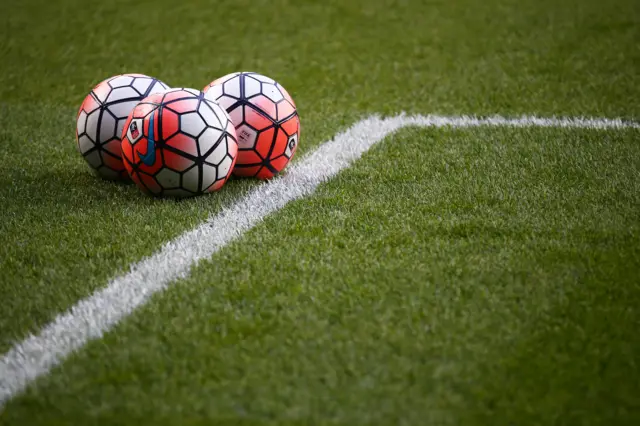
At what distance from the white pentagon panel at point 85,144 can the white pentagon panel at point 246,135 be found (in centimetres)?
73

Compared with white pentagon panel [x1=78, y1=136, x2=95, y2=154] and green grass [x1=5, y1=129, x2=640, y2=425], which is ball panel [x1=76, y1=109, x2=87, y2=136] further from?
green grass [x1=5, y1=129, x2=640, y2=425]

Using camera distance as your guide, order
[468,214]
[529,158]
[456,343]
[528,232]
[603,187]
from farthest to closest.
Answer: [529,158], [603,187], [468,214], [528,232], [456,343]

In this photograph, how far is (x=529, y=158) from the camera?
404cm

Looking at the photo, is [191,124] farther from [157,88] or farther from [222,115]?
[157,88]

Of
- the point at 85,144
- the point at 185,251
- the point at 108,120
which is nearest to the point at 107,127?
the point at 108,120

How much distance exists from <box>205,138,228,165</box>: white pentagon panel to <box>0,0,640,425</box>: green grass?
0.20 metres

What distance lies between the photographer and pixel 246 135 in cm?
364

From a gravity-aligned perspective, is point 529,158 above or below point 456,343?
below

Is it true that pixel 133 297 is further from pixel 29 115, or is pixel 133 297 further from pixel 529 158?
pixel 29 115

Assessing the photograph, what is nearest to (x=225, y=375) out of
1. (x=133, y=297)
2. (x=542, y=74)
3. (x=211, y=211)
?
(x=133, y=297)

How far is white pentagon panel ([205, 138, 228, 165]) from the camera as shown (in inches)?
133

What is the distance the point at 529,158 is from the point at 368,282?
1807 millimetres

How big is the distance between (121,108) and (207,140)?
596 millimetres

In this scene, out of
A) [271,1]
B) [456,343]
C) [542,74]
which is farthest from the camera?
[271,1]
